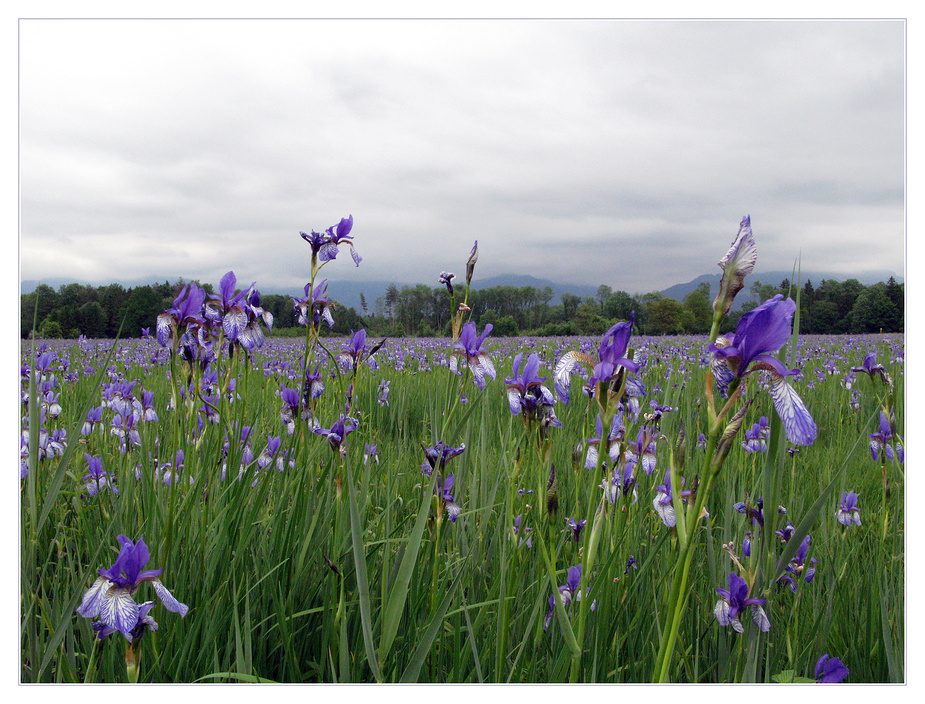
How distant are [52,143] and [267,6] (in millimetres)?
1166

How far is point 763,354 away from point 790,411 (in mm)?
120

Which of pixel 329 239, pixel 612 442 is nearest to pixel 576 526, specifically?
pixel 612 442

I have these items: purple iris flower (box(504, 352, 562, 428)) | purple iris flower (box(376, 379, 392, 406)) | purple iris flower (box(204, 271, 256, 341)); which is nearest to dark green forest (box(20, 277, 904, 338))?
purple iris flower (box(204, 271, 256, 341))

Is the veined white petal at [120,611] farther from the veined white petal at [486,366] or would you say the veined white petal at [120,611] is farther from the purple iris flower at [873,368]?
the purple iris flower at [873,368]

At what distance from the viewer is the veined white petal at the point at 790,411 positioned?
3.48ft

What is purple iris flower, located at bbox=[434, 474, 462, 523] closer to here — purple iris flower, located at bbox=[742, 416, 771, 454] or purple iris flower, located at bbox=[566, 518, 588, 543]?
purple iris flower, located at bbox=[566, 518, 588, 543]

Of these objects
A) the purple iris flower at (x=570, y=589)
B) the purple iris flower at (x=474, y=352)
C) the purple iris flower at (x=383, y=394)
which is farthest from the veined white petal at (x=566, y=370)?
the purple iris flower at (x=383, y=394)

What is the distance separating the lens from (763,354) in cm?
110

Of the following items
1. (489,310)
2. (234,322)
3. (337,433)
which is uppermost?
(489,310)

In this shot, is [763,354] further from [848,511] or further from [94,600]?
[848,511]

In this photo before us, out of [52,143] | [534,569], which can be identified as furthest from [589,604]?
[52,143]

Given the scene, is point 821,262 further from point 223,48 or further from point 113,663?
point 113,663

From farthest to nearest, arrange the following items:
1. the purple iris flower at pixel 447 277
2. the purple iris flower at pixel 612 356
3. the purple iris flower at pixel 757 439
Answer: the purple iris flower at pixel 757 439 → the purple iris flower at pixel 447 277 → the purple iris flower at pixel 612 356
